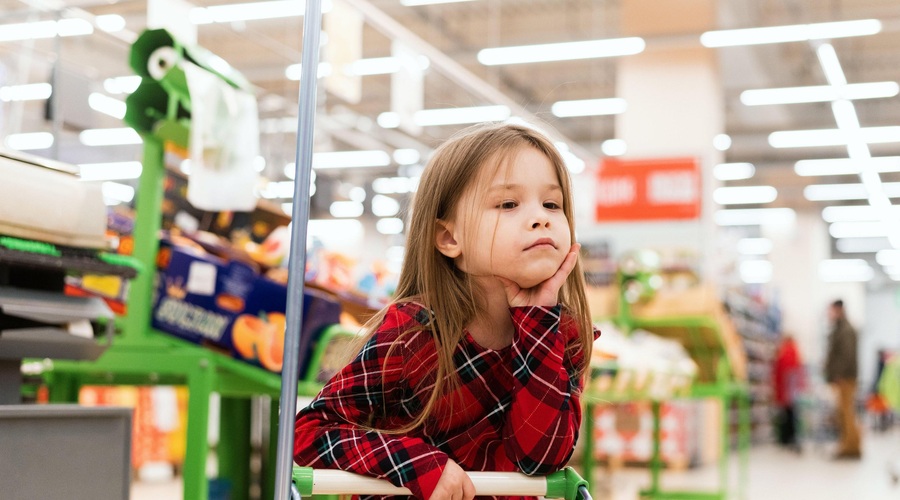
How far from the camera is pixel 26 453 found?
1812mm

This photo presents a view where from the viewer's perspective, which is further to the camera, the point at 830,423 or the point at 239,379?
the point at 830,423

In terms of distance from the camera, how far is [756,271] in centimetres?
2662

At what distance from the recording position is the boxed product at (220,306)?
2840 mm

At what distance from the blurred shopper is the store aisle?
4.75 feet

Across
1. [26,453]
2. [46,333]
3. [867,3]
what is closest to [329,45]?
→ [46,333]

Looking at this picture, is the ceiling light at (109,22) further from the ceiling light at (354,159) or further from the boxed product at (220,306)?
the ceiling light at (354,159)

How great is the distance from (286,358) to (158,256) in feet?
6.12

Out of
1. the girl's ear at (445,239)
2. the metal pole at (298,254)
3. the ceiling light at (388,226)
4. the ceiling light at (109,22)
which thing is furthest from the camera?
the ceiling light at (388,226)

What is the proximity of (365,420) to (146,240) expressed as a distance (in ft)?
5.64

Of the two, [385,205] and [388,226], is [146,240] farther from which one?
[388,226]

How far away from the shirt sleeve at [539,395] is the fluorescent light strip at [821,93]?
1013 centimetres

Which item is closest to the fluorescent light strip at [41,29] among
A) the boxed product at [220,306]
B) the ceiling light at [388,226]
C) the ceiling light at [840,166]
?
the boxed product at [220,306]

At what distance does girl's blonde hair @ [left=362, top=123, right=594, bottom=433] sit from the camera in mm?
1419

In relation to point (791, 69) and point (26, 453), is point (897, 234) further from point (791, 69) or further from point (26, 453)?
point (26, 453)
